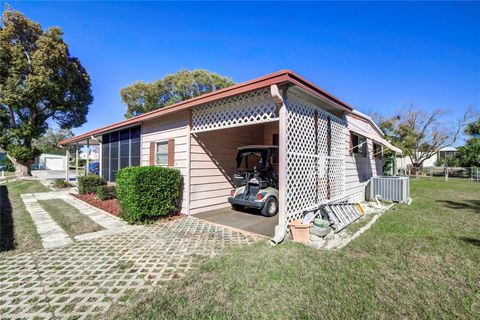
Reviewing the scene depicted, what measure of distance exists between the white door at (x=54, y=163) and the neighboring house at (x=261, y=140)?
129 feet

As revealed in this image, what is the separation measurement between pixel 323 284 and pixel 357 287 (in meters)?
0.40

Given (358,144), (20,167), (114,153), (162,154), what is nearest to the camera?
(162,154)

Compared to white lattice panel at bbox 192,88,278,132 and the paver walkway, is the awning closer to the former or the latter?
white lattice panel at bbox 192,88,278,132

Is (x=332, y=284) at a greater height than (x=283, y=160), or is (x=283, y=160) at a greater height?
(x=283, y=160)

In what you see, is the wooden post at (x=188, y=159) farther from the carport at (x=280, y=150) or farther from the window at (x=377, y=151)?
the window at (x=377, y=151)

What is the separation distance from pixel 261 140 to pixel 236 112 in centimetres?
429

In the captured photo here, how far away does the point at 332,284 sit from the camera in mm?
2768

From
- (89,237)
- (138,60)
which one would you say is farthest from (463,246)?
(138,60)

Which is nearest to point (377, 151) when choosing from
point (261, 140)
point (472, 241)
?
point (261, 140)

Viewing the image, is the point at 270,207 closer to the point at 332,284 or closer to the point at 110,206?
the point at 332,284

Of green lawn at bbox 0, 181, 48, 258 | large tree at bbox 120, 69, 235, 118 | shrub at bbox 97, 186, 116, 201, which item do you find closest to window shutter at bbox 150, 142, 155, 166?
shrub at bbox 97, 186, 116, 201

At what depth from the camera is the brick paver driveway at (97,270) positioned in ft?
7.77

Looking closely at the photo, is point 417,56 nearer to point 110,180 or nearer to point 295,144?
point 295,144

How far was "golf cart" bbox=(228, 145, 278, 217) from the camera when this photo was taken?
610 centimetres
